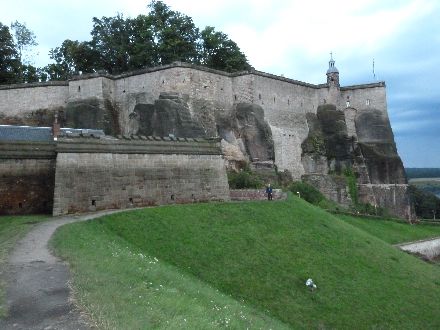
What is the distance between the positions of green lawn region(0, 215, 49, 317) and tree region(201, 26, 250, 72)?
38142 mm

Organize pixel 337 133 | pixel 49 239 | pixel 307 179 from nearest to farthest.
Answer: pixel 49 239 < pixel 307 179 < pixel 337 133

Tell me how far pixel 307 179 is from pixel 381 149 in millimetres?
10454

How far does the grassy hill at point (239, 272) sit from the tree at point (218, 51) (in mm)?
32908

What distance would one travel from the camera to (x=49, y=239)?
13.4m

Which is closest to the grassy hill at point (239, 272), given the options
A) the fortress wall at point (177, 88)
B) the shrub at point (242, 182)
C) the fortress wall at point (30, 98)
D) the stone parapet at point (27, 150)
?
the stone parapet at point (27, 150)

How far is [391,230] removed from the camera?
34.8m

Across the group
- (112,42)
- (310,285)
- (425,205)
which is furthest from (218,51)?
(425,205)

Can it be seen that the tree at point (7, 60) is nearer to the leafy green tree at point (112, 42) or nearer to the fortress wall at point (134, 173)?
the leafy green tree at point (112, 42)

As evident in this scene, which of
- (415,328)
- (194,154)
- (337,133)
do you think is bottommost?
(415,328)

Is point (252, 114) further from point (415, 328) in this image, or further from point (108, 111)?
point (415, 328)

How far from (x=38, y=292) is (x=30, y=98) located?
34640 mm

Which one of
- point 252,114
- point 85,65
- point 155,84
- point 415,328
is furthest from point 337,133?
point 415,328

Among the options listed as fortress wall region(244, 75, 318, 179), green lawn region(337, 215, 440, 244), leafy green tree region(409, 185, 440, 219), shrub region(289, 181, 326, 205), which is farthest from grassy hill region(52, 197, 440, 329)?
leafy green tree region(409, 185, 440, 219)

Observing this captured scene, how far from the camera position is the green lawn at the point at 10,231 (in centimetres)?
1058
